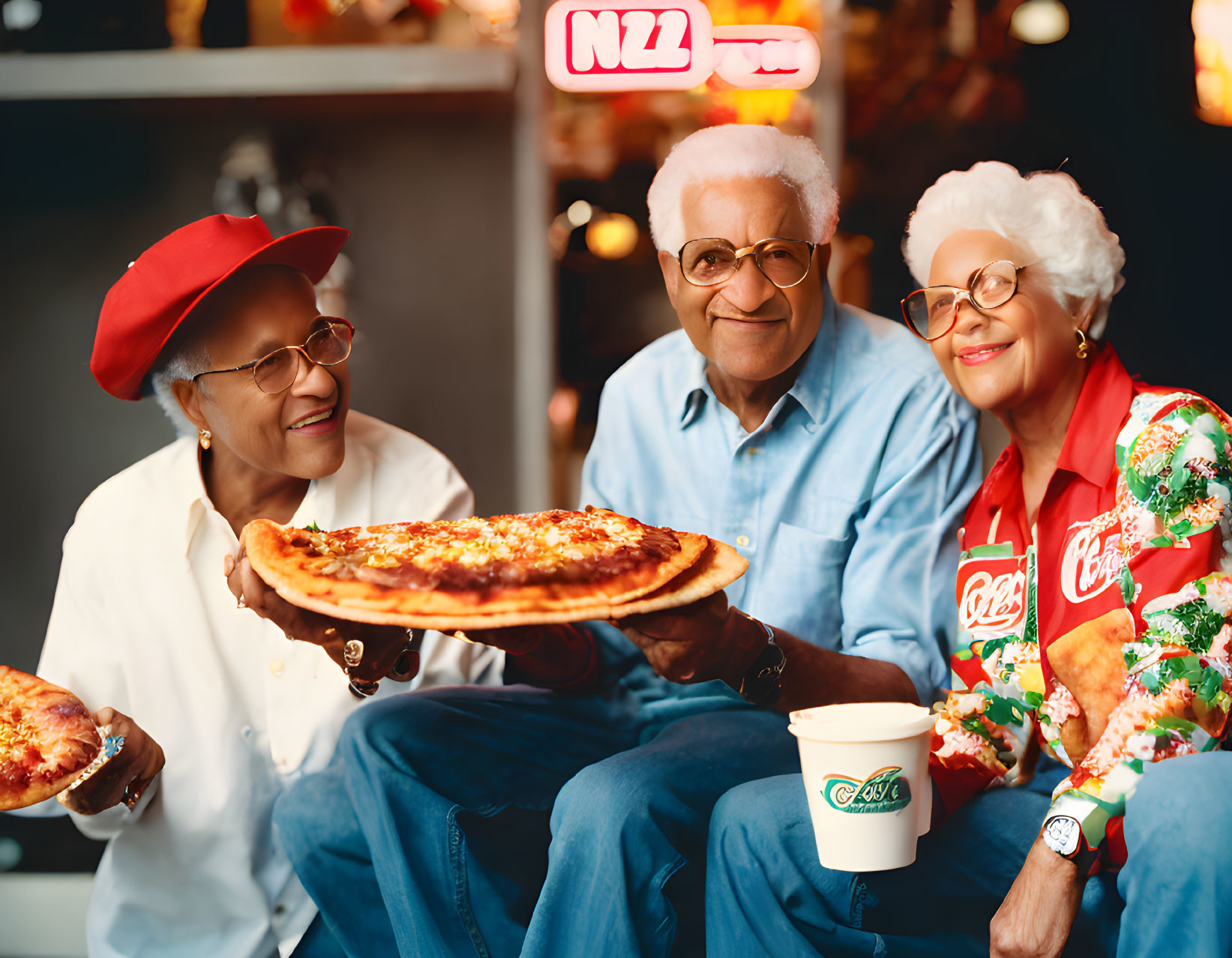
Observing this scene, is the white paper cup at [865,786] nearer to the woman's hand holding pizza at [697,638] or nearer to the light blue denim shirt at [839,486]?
the woman's hand holding pizza at [697,638]

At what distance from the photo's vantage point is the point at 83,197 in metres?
2.34

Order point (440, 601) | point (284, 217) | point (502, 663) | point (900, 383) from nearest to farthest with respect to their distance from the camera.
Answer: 1. point (440, 601)
2. point (900, 383)
3. point (502, 663)
4. point (284, 217)

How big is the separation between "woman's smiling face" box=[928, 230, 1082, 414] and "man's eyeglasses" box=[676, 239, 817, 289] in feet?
0.92

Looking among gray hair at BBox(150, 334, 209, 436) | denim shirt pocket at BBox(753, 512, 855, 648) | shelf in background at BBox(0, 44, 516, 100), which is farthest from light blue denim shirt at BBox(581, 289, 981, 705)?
gray hair at BBox(150, 334, 209, 436)

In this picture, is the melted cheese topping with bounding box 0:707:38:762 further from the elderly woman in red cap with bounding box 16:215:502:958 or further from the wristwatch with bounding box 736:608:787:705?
the wristwatch with bounding box 736:608:787:705

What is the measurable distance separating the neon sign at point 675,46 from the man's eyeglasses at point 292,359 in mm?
749

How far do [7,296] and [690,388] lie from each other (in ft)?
5.09

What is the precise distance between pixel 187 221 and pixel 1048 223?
5.85ft

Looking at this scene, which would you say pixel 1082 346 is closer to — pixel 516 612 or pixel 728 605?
pixel 728 605

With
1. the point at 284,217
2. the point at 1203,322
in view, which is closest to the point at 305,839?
the point at 284,217

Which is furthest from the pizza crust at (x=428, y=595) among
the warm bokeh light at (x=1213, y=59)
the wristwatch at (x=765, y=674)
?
the warm bokeh light at (x=1213, y=59)

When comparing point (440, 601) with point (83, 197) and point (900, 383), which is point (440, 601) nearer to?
point (900, 383)

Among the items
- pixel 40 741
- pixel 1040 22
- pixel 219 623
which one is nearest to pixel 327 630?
pixel 219 623

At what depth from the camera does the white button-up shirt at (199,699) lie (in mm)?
2020
